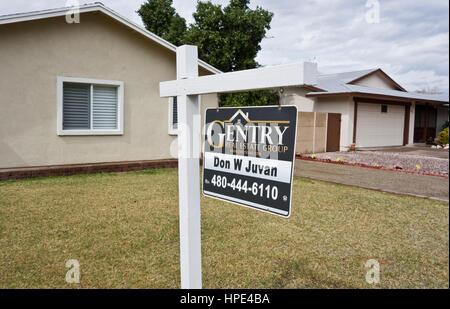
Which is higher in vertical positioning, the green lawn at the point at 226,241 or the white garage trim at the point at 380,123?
the white garage trim at the point at 380,123

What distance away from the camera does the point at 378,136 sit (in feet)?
65.2

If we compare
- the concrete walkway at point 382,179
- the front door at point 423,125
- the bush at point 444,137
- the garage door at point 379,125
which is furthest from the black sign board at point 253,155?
the front door at point 423,125

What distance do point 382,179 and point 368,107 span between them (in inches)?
431

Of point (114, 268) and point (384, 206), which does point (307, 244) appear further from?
point (384, 206)

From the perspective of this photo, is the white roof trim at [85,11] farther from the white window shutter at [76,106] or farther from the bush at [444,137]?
the bush at [444,137]

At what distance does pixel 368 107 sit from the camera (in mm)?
18984

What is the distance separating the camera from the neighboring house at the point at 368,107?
698 inches

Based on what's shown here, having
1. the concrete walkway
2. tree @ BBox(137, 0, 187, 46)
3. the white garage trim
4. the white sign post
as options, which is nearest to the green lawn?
Answer: the concrete walkway

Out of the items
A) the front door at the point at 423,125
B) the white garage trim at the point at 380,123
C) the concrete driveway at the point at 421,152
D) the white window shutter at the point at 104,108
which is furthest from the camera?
the front door at the point at 423,125

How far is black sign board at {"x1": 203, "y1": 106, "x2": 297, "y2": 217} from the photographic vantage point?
5.30ft

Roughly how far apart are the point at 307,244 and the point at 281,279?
102 cm

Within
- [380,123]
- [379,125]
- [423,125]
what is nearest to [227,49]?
[379,125]

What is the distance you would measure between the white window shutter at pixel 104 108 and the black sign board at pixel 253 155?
8482 mm
